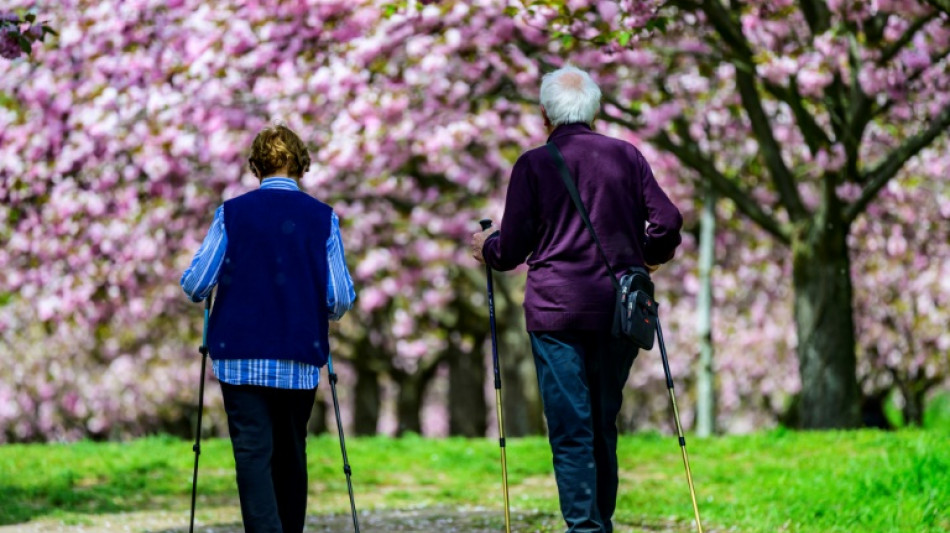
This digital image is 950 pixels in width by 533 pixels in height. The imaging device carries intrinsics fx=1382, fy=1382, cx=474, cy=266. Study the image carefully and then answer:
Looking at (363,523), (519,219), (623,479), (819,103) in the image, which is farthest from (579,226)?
(819,103)

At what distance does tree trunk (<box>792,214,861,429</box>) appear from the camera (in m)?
13.6

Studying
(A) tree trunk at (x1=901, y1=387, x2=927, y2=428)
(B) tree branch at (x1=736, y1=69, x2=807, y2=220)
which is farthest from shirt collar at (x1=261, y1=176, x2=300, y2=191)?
(A) tree trunk at (x1=901, y1=387, x2=927, y2=428)

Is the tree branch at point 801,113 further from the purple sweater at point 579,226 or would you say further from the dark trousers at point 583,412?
the dark trousers at point 583,412

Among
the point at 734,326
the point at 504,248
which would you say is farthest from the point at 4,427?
the point at 504,248

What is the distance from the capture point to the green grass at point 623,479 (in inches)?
316

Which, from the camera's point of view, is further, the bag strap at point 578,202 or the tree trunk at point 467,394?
the tree trunk at point 467,394

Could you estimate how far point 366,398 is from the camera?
2766cm

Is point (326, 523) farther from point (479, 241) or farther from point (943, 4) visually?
point (943, 4)

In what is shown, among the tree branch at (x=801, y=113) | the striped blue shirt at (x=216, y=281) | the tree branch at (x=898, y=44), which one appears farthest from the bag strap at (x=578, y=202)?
the tree branch at (x=898, y=44)

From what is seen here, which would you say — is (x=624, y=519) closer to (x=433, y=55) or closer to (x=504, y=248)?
(x=504, y=248)

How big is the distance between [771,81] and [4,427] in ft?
93.4

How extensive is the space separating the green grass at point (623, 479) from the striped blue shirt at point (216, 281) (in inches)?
120

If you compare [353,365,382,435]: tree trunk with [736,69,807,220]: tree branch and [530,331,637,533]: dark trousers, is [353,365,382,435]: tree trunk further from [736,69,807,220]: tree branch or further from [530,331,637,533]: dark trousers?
[530,331,637,533]: dark trousers

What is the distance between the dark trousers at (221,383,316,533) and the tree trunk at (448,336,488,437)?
18194 millimetres
